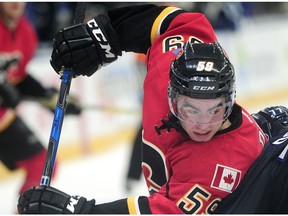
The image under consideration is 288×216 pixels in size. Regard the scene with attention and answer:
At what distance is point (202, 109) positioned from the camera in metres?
1.55

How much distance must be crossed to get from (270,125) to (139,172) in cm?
143

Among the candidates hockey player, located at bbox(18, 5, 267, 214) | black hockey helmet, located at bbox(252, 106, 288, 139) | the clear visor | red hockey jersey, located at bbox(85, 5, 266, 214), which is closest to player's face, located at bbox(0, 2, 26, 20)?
red hockey jersey, located at bbox(85, 5, 266, 214)

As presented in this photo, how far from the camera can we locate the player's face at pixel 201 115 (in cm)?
155

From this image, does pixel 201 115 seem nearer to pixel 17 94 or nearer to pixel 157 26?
pixel 157 26

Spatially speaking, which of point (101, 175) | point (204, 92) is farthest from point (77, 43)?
point (101, 175)

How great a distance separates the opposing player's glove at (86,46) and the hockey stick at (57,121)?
3 cm

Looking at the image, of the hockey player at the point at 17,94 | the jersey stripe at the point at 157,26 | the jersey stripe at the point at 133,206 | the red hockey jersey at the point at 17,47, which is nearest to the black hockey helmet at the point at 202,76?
the jersey stripe at the point at 133,206

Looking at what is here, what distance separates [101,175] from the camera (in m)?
3.51

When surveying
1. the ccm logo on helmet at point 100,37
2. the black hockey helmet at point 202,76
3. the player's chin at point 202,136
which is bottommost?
the player's chin at point 202,136

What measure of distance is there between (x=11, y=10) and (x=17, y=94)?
363 millimetres

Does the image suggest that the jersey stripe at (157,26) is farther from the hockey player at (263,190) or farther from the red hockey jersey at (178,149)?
the hockey player at (263,190)

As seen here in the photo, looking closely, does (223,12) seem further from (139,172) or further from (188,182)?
(188,182)

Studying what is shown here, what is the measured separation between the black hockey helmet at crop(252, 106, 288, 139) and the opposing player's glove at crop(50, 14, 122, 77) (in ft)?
1.47

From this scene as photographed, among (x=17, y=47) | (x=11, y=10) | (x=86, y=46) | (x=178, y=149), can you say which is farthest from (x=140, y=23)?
(x=17, y=47)
